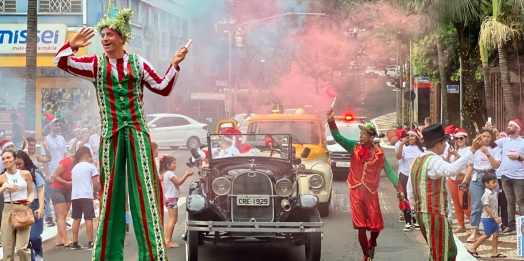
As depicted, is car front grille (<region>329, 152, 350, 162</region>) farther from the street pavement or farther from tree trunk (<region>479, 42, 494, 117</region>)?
the street pavement

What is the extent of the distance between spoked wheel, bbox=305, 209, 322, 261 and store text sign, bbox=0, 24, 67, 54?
25.2m

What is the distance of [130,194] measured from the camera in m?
6.29

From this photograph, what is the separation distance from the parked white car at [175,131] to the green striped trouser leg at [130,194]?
26.3 meters

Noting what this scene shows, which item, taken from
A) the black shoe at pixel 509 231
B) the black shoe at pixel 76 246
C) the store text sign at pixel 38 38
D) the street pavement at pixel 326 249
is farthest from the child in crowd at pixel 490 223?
the store text sign at pixel 38 38

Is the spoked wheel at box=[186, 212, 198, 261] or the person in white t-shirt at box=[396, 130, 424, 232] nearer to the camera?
the spoked wheel at box=[186, 212, 198, 261]

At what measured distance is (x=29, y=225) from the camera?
926 cm

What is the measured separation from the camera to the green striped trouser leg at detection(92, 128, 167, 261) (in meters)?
6.22

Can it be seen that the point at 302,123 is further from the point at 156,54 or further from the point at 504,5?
the point at 156,54

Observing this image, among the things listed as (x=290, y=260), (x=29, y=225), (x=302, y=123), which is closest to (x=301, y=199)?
(x=290, y=260)

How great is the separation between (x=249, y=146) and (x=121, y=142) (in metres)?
7.34

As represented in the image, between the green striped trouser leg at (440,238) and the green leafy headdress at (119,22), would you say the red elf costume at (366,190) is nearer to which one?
the green striped trouser leg at (440,238)

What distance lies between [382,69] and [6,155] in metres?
58.4

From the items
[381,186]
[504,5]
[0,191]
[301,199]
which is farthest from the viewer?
[381,186]

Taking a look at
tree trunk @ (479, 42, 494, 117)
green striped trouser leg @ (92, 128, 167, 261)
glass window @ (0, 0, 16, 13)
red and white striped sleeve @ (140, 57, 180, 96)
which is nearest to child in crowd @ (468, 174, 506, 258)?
green striped trouser leg @ (92, 128, 167, 261)
